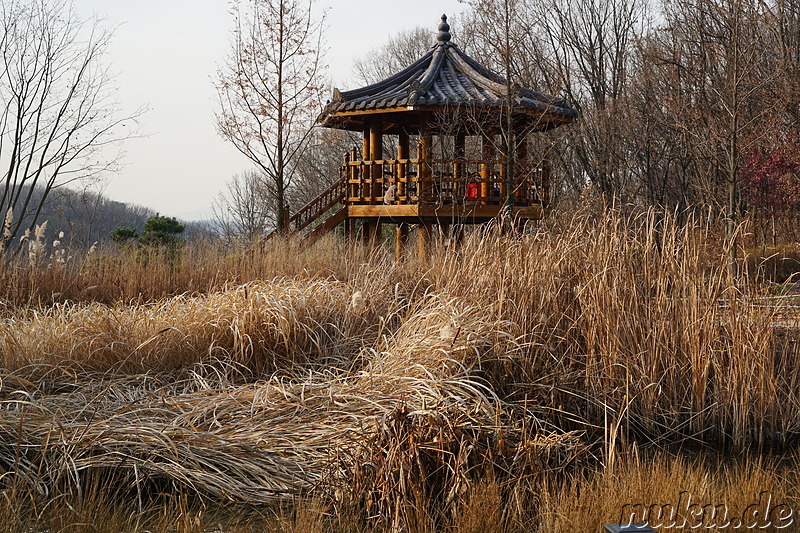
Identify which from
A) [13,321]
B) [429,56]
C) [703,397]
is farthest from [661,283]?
[429,56]

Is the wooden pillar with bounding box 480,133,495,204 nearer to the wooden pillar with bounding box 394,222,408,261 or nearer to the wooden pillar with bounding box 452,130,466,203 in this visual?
the wooden pillar with bounding box 452,130,466,203

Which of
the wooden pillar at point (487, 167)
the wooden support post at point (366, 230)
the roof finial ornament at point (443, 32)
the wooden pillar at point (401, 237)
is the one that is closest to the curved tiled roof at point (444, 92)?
the roof finial ornament at point (443, 32)

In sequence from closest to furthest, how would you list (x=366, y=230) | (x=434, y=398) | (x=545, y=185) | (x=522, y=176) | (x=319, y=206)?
(x=434, y=398) < (x=522, y=176) < (x=545, y=185) < (x=319, y=206) < (x=366, y=230)

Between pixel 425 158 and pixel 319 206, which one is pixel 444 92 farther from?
pixel 319 206

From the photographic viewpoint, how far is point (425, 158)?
Result: 12812mm

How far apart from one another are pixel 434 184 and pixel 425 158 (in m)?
0.50

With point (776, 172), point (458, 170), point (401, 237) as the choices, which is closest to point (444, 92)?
point (458, 170)

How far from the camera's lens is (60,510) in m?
3.44

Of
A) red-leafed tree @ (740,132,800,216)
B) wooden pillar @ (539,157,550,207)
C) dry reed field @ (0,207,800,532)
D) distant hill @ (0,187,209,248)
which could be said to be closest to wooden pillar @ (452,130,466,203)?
wooden pillar @ (539,157,550,207)

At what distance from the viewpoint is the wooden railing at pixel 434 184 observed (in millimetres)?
12406

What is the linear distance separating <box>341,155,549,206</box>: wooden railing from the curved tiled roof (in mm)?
956

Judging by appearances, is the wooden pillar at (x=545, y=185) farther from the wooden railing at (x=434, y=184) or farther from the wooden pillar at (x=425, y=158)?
the wooden pillar at (x=425, y=158)

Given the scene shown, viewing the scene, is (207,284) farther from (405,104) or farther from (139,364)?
(405,104)

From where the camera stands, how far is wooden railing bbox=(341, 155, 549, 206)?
40.7ft
